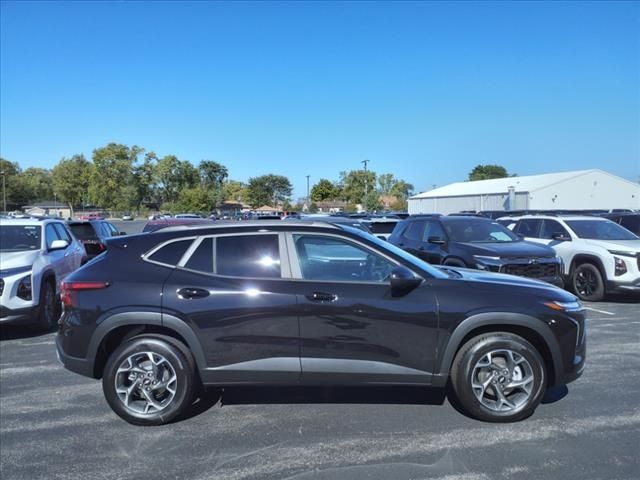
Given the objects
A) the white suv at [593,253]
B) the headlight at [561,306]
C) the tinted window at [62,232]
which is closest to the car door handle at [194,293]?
the headlight at [561,306]

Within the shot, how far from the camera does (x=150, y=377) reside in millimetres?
4156

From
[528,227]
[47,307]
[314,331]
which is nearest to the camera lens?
[314,331]

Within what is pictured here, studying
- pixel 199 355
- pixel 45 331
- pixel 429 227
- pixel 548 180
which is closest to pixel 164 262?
pixel 199 355

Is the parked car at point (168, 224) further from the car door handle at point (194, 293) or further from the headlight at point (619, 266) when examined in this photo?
the headlight at point (619, 266)

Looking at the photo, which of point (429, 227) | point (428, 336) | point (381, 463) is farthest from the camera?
point (429, 227)

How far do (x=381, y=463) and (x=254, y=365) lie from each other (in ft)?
4.18

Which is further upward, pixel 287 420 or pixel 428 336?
pixel 428 336

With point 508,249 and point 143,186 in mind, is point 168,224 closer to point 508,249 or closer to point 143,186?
point 508,249

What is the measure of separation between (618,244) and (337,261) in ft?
26.2

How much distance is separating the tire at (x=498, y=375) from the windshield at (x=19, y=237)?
7.25 m

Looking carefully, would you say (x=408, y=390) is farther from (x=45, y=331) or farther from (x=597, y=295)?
(x=597, y=295)

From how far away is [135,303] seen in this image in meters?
4.12

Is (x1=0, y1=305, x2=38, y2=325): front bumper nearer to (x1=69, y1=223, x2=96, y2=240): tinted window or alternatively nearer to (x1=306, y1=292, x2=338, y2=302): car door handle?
(x1=306, y1=292, x2=338, y2=302): car door handle

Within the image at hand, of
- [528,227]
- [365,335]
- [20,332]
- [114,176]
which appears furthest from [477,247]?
[114,176]
